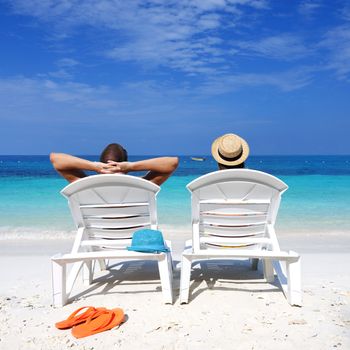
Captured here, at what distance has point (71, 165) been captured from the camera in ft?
13.6

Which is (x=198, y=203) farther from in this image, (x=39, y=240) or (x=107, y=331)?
(x=39, y=240)

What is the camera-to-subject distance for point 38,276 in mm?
5039

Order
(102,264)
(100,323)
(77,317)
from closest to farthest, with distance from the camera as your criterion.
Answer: (100,323) → (77,317) → (102,264)

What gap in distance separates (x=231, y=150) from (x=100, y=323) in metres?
2.00

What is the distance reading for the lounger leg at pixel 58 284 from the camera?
3.75 meters

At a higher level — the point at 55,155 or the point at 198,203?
the point at 55,155

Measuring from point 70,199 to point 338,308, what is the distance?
8.24 ft

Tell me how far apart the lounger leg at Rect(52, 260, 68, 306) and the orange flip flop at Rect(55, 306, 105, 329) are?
0.29 m

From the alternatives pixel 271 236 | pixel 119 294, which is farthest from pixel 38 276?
pixel 271 236

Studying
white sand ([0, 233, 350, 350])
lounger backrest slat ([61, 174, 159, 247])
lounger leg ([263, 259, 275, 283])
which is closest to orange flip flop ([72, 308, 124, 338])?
white sand ([0, 233, 350, 350])

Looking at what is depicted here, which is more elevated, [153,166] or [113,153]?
[113,153]

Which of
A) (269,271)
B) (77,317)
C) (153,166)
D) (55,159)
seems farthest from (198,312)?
(55,159)

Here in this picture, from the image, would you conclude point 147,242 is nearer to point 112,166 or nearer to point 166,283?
point 166,283

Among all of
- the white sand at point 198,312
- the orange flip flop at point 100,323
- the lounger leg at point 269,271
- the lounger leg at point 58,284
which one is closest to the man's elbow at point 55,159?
the lounger leg at point 58,284
